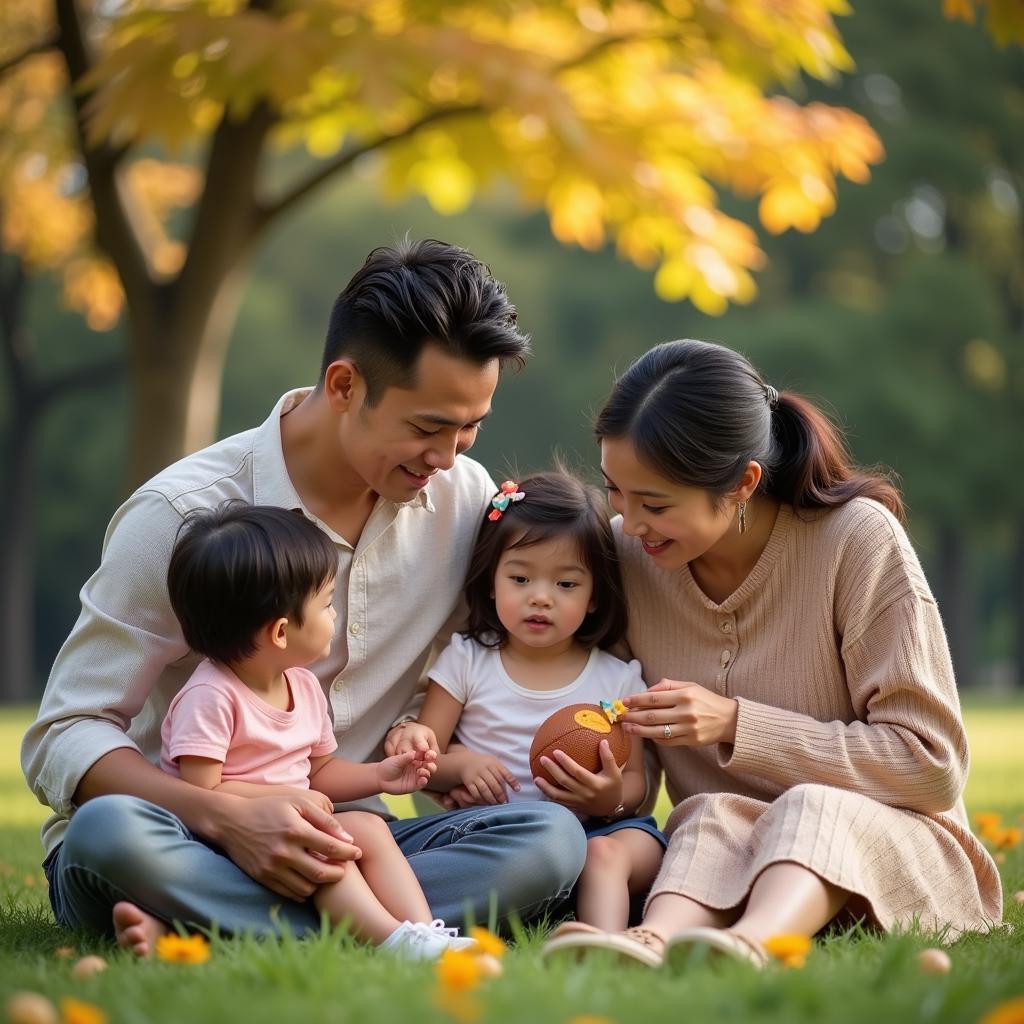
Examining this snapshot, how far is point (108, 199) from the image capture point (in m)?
7.13

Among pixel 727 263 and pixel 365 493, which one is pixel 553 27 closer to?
pixel 727 263

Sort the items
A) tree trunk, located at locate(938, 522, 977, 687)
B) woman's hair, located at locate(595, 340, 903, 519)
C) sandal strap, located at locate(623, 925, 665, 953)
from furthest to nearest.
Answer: tree trunk, located at locate(938, 522, 977, 687) < woman's hair, located at locate(595, 340, 903, 519) < sandal strap, located at locate(623, 925, 665, 953)

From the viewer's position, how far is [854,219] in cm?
2186

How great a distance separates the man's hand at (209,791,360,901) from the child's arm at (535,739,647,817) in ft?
1.98

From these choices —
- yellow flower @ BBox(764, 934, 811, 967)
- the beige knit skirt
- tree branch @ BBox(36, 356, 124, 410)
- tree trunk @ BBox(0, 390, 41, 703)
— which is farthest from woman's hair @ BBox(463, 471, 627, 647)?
tree trunk @ BBox(0, 390, 41, 703)

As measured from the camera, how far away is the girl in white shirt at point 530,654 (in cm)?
372

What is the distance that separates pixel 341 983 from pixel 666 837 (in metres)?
1.43

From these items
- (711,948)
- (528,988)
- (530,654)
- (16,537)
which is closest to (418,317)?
(530,654)

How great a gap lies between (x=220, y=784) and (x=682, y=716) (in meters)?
1.07

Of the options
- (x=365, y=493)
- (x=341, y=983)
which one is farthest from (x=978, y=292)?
(x=341, y=983)

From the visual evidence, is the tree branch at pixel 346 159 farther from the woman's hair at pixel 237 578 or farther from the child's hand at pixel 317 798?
the child's hand at pixel 317 798

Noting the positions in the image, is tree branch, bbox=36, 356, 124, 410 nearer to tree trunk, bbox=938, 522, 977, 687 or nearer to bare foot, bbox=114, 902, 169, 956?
tree trunk, bbox=938, 522, 977, 687

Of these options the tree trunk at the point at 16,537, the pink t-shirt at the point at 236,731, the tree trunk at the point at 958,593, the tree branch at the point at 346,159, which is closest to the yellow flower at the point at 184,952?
the pink t-shirt at the point at 236,731

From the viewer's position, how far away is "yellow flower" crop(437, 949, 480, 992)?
7.22ft
